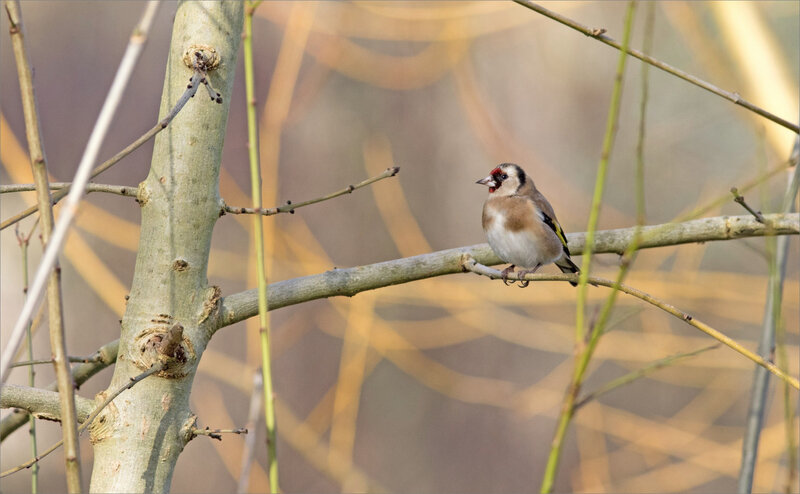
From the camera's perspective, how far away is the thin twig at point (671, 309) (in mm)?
914

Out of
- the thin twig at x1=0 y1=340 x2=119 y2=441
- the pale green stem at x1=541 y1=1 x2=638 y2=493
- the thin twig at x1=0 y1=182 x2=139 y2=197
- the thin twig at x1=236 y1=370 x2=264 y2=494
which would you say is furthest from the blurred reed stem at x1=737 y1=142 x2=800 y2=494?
the thin twig at x1=0 y1=340 x2=119 y2=441

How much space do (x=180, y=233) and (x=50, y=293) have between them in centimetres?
53

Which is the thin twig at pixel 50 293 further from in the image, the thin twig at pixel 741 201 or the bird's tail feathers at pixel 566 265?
the bird's tail feathers at pixel 566 265

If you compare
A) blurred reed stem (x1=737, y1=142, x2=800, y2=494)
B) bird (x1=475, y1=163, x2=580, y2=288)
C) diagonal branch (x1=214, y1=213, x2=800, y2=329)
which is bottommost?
blurred reed stem (x1=737, y1=142, x2=800, y2=494)

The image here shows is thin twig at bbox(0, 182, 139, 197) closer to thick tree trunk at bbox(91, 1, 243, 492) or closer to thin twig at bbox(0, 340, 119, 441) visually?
thick tree trunk at bbox(91, 1, 243, 492)

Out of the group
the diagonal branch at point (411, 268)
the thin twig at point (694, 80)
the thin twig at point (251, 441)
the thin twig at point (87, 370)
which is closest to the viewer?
the thin twig at point (251, 441)

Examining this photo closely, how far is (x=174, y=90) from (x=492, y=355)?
14.5 feet

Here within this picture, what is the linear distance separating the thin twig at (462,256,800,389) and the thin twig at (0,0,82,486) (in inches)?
19.7

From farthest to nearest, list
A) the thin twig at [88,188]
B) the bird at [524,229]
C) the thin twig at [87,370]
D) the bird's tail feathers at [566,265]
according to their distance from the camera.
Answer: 1. the bird's tail feathers at [566,265]
2. the bird at [524,229]
3. the thin twig at [87,370]
4. the thin twig at [88,188]

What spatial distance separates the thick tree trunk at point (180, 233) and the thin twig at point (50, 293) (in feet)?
1.58

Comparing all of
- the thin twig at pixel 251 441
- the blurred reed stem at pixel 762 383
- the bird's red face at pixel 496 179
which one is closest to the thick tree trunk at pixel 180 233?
the thin twig at pixel 251 441

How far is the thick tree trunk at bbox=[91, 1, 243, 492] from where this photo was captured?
1179 mm

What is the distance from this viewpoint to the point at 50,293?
0.69m

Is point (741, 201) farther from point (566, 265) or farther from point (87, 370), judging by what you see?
point (566, 265)
